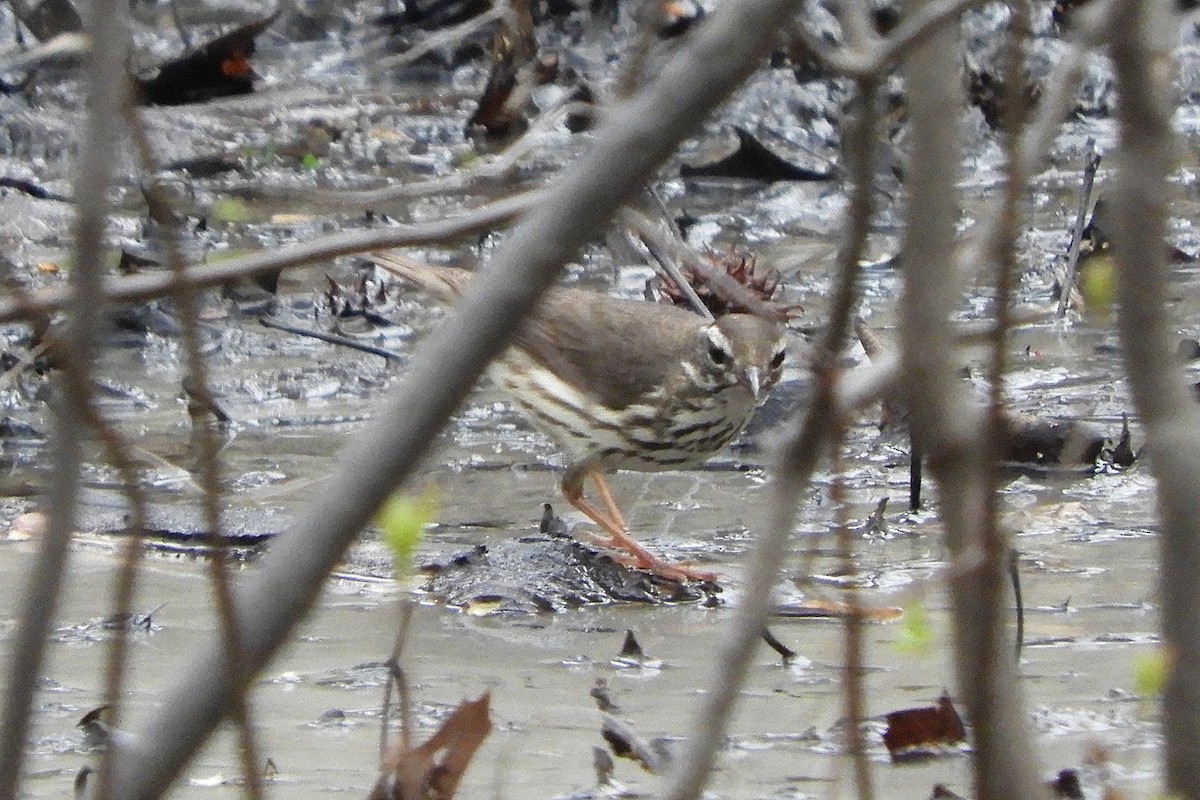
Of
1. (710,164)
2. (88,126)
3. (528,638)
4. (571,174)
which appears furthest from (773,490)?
(710,164)

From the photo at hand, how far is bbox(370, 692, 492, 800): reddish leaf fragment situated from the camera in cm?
299

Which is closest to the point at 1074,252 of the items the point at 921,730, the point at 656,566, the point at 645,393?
the point at 645,393

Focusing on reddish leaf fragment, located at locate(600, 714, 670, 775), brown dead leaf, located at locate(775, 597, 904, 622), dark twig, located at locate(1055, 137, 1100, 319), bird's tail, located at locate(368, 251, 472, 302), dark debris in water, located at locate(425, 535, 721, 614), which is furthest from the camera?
dark twig, located at locate(1055, 137, 1100, 319)

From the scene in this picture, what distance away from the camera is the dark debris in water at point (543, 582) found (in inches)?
190

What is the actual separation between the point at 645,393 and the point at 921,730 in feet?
9.14

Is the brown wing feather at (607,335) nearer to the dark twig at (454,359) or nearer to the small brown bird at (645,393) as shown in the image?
the small brown bird at (645,393)

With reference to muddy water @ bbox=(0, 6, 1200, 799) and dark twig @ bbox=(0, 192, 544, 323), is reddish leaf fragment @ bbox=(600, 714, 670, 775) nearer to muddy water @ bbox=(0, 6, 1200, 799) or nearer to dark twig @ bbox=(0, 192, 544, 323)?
muddy water @ bbox=(0, 6, 1200, 799)

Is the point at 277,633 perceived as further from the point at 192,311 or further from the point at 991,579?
the point at 991,579

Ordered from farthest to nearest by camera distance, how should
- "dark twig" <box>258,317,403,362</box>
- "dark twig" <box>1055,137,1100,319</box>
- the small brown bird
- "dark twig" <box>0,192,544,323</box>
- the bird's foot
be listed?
1. "dark twig" <box>1055,137,1100,319</box>
2. "dark twig" <box>258,317,403,362</box>
3. the small brown bird
4. the bird's foot
5. "dark twig" <box>0,192,544,323</box>

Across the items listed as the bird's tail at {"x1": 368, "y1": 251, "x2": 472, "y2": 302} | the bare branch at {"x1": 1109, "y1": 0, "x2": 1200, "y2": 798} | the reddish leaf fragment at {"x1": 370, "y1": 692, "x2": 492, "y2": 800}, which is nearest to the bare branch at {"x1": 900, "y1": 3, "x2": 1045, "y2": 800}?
the bare branch at {"x1": 1109, "y1": 0, "x2": 1200, "y2": 798}

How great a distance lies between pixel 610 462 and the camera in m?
6.14

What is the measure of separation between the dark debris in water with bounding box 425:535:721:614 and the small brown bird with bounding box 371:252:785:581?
73cm

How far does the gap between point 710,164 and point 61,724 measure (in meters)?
7.68

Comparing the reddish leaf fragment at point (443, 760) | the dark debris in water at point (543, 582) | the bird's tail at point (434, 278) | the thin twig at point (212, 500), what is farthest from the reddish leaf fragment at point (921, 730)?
the bird's tail at point (434, 278)
